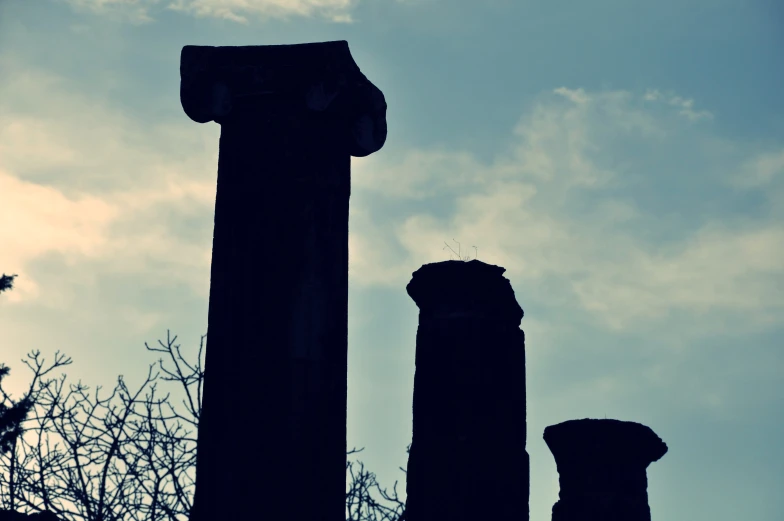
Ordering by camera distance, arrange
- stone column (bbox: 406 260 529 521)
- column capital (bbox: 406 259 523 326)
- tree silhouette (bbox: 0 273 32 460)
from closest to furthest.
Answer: stone column (bbox: 406 260 529 521) < column capital (bbox: 406 259 523 326) < tree silhouette (bbox: 0 273 32 460)

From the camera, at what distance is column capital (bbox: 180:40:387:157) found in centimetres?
529

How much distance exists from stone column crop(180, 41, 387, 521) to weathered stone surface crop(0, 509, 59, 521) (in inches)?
161

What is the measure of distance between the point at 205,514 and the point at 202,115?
1951 millimetres

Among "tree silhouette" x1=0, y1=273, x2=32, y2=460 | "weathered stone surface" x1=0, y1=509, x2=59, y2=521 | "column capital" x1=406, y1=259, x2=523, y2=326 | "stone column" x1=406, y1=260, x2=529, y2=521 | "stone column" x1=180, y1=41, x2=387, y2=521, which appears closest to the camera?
"stone column" x1=180, y1=41, x2=387, y2=521

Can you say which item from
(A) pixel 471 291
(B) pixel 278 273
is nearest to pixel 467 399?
(A) pixel 471 291

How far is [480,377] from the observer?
922 cm

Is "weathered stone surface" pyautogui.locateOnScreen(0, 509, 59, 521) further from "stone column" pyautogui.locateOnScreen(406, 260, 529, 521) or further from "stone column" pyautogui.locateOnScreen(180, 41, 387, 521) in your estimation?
"stone column" pyautogui.locateOnScreen(180, 41, 387, 521)

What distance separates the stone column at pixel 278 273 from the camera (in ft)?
15.5

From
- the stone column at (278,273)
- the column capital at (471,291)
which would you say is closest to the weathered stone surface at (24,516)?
the column capital at (471,291)

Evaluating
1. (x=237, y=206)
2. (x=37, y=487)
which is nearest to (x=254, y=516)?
(x=237, y=206)

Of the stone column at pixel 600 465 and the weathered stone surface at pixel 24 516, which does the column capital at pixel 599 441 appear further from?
the weathered stone surface at pixel 24 516

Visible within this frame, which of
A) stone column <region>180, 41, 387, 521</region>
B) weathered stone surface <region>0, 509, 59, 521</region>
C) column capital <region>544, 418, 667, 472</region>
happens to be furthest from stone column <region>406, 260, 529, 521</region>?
stone column <region>180, 41, 387, 521</region>

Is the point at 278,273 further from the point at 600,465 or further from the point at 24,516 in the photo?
the point at 600,465

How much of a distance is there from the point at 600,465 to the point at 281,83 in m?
7.27
